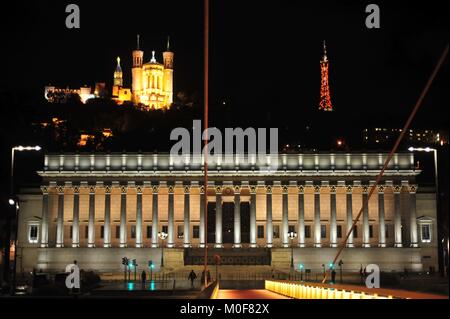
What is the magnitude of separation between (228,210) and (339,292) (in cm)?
8608

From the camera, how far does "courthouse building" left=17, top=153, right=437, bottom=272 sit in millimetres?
109875

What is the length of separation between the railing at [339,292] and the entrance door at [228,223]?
5453 centimetres

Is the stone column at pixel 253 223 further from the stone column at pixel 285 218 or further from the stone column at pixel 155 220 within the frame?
the stone column at pixel 155 220

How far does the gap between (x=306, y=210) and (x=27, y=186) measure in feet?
130

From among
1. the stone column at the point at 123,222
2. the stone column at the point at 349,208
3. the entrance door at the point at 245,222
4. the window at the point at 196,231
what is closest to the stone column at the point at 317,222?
the stone column at the point at 349,208

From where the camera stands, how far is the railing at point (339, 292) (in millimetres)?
24812

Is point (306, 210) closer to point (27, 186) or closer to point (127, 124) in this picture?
point (27, 186)

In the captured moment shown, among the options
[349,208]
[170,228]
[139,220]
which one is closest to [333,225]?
[349,208]

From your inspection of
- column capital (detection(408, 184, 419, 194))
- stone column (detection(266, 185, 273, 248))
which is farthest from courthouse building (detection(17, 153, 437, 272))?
column capital (detection(408, 184, 419, 194))

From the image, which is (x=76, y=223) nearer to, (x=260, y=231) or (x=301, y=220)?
(x=260, y=231)

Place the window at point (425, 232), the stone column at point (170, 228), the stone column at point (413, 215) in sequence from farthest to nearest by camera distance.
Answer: the window at point (425, 232), the stone column at point (170, 228), the stone column at point (413, 215)

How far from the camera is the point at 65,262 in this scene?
110062 millimetres
